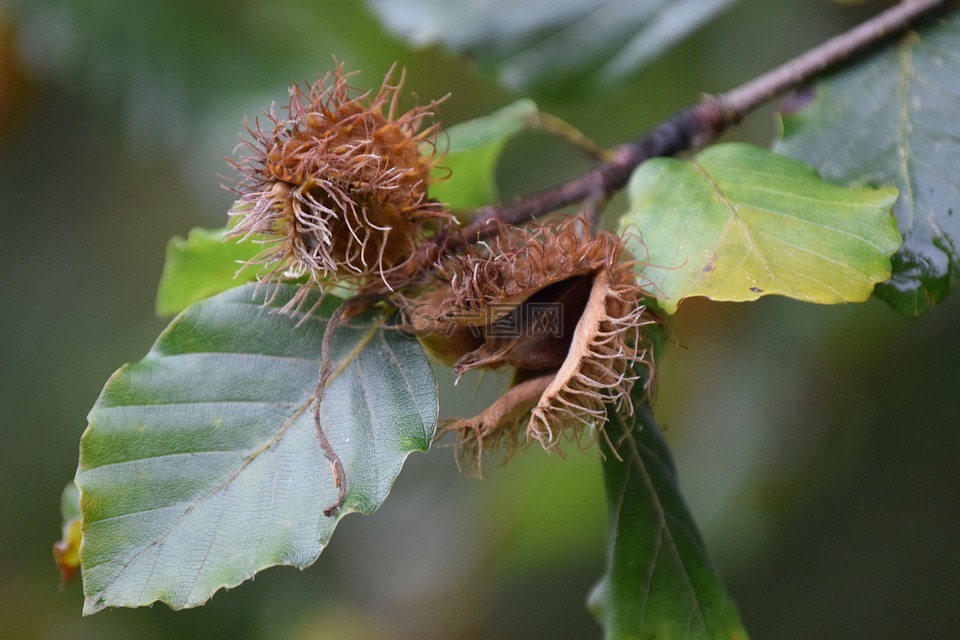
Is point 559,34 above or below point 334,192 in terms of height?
below

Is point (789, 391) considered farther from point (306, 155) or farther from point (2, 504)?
point (2, 504)

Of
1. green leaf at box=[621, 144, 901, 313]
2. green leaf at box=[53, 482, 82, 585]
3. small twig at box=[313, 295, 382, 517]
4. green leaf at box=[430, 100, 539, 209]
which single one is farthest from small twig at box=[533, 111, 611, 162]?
green leaf at box=[53, 482, 82, 585]

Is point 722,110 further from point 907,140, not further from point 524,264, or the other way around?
point 524,264

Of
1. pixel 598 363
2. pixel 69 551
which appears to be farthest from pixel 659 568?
pixel 69 551

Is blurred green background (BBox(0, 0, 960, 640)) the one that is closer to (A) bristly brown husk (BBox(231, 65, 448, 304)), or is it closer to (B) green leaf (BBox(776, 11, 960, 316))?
(B) green leaf (BBox(776, 11, 960, 316))

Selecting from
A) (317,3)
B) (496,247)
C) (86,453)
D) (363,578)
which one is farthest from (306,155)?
(363,578)

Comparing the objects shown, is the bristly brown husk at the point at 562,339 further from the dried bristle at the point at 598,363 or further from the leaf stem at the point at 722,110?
the leaf stem at the point at 722,110

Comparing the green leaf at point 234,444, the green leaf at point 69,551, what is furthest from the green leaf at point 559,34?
the green leaf at point 69,551
